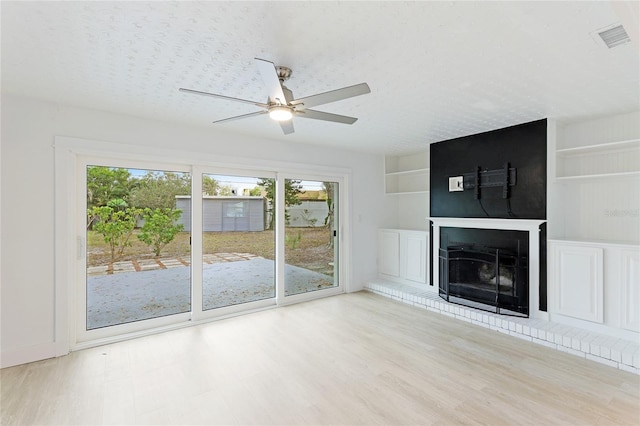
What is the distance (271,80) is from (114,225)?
8.80ft

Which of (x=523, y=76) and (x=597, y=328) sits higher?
(x=523, y=76)

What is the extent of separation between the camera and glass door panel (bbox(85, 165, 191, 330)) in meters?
3.33

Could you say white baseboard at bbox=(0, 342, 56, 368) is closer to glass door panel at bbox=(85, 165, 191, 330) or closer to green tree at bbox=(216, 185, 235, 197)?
glass door panel at bbox=(85, 165, 191, 330)

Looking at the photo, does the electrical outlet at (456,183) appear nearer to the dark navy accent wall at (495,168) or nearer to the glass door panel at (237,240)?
the dark navy accent wall at (495,168)

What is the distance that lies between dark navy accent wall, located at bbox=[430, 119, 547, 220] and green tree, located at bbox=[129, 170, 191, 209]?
356cm

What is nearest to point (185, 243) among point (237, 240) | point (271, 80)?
point (237, 240)

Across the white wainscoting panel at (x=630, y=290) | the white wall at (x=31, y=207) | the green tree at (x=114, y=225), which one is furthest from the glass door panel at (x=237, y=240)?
the white wainscoting panel at (x=630, y=290)

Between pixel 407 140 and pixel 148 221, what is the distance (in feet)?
11.8

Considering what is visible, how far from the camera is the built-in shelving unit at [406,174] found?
5.39 meters

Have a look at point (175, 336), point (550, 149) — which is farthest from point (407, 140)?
point (175, 336)

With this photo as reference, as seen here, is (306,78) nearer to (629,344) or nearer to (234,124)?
(234,124)

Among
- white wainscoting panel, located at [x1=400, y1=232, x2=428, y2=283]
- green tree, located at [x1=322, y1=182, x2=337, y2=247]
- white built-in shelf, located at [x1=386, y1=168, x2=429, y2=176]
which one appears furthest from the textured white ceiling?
white wainscoting panel, located at [x1=400, y1=232, x2=428, y2=283]

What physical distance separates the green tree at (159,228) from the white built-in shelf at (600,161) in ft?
14.9

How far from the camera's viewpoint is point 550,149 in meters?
3.52
